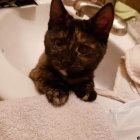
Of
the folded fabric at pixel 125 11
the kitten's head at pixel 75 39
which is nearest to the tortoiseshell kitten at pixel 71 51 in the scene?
the kitten's head at pixel 75 39

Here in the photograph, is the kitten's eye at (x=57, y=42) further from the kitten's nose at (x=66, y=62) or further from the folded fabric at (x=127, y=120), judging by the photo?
the folded fabric at (x=127, y=120)

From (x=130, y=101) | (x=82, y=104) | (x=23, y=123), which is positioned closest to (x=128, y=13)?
(x=130, y=101)

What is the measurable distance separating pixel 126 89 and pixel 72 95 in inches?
11.1

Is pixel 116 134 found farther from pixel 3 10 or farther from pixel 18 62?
pixel 3 10

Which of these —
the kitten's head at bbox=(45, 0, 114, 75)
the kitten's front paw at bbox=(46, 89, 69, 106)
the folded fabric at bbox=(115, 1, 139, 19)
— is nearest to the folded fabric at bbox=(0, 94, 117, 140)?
the kitten's front paw at bbox=(46, 89, 69, 106)

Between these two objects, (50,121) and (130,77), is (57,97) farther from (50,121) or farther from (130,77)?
(130,77)

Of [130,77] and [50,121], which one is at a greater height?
[50,121]

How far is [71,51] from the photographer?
80 cm

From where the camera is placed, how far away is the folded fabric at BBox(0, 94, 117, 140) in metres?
0.72

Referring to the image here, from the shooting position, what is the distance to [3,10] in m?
1.12

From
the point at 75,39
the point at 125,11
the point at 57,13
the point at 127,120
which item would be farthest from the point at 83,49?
the point at 125,11

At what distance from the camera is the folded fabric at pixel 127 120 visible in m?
0.82

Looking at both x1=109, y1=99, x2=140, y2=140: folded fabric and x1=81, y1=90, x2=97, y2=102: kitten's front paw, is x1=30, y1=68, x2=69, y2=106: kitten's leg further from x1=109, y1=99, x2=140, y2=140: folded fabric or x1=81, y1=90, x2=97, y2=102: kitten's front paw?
x1=109, y1=99, x2=140, y2=140: folded fabric

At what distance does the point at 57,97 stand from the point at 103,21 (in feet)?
0.84
